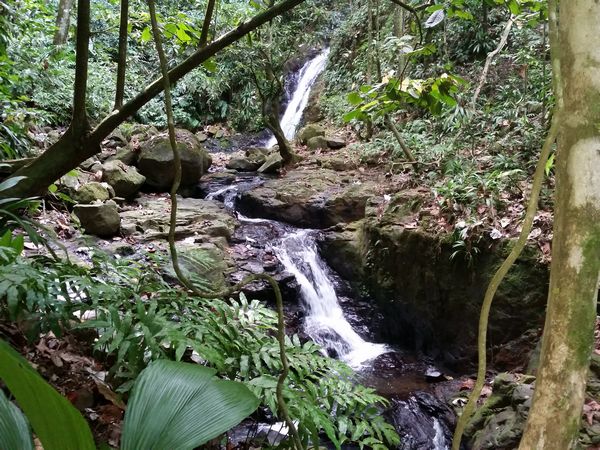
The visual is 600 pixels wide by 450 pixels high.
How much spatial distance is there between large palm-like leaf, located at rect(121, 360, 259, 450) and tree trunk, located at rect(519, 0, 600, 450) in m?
0.90

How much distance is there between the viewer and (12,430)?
0.91 metres

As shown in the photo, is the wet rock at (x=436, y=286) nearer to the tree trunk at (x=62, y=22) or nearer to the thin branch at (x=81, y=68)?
the thin branch at (x=81, y=68)

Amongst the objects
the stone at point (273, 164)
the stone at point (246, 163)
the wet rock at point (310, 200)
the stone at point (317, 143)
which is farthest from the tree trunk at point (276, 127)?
the wet rock at point (310, 200)

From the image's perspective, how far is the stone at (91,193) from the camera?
6718mm

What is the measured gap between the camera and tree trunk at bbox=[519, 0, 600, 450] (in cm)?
131

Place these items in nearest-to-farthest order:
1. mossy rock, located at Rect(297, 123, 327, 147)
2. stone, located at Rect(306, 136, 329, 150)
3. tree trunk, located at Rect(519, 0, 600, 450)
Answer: tree trunk, located at Rect(519, 0, 600, 450) → stone, located at Rect(306, 136, 329, 150) → mossy rock, located at Rect(297, 123, 327, 147)

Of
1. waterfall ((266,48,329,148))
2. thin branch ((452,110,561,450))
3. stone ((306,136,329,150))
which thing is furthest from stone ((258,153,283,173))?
thin branch ((452,110,561,450))

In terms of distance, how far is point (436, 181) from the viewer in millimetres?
6801

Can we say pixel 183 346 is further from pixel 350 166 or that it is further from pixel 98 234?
pixel 350 166

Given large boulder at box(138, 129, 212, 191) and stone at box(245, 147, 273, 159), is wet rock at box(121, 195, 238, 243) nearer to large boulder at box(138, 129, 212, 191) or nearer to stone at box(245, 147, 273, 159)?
large boulder at box(138, 129, 212, 191)

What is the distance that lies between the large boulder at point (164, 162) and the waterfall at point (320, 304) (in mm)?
3104

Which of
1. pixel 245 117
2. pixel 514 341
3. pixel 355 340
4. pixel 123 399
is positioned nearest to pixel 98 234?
pixel 355 340

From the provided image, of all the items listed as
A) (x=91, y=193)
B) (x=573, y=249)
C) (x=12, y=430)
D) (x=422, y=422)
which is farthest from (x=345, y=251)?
(x=12, y=430)

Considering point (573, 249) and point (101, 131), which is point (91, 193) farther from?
point (573, 249)
